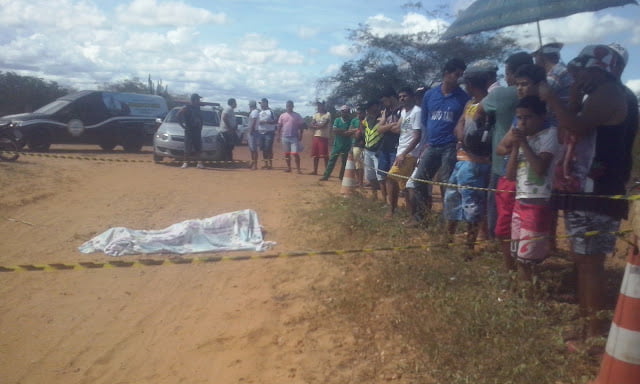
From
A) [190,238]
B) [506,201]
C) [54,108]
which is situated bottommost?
A: [190,238]

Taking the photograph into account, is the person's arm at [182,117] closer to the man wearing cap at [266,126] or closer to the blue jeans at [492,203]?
the man wearing cap at [266,126]

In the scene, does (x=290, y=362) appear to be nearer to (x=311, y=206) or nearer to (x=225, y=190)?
(x=311, y=206)

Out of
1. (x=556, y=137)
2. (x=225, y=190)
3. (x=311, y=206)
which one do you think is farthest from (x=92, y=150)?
(x=556, y=137)

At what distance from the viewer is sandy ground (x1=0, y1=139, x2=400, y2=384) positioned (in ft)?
12.6

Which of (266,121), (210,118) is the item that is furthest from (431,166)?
(210,118)

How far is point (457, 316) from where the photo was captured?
3.73 metres

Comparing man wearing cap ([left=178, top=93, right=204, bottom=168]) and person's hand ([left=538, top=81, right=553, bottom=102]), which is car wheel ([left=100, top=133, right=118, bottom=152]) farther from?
person's hand ([left=538, top=81, right=553, bottom=102])

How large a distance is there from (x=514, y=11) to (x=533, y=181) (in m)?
1.66

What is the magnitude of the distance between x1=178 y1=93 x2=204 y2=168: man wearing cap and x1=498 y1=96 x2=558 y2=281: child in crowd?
33.1 feet

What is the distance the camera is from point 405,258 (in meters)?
5.03

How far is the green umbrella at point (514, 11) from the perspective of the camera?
426 centimetres

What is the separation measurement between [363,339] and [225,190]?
20.9ft

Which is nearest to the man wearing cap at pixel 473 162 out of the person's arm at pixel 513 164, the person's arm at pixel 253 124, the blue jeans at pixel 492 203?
the blue jeans at pixel 492 203

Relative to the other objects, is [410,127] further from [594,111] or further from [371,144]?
[594,111]
